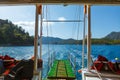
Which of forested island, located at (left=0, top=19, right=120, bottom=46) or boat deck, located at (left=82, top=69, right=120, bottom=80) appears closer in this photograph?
boat deck, located at (left=82, top=69, right=120, bottom=80)

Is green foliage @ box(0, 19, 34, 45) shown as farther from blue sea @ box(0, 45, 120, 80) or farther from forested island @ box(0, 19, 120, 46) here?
blue sea @ box(0, 45, 120, 80)

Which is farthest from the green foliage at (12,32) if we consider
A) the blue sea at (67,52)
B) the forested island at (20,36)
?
the blue sea at (67,52)

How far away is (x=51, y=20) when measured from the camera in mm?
5316

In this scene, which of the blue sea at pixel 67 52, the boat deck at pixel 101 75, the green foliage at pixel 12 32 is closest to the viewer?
the boat deck at pixel 101 75

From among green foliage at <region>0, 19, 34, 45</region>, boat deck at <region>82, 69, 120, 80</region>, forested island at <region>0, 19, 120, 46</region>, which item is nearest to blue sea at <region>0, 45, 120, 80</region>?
forested island at <region>0, 19, 120, 46</region>

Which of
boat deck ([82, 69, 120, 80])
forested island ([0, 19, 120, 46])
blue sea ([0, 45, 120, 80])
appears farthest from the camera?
forested island ([0, 19, 120, 46])

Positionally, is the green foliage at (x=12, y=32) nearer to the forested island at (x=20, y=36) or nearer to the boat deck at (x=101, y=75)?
the forested island at (x=20, y=36)

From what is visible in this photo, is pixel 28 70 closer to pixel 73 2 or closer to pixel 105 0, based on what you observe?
pixel 73 2

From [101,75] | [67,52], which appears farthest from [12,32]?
[101,75]

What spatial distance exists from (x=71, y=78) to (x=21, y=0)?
2.13 meters

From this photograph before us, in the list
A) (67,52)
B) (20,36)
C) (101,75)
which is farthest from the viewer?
(67,52)

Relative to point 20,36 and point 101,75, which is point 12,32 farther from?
point 101,75

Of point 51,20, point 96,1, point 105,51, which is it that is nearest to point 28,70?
point 96,1

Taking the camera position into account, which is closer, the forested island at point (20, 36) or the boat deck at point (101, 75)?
the boat deck at point (101, 75)
